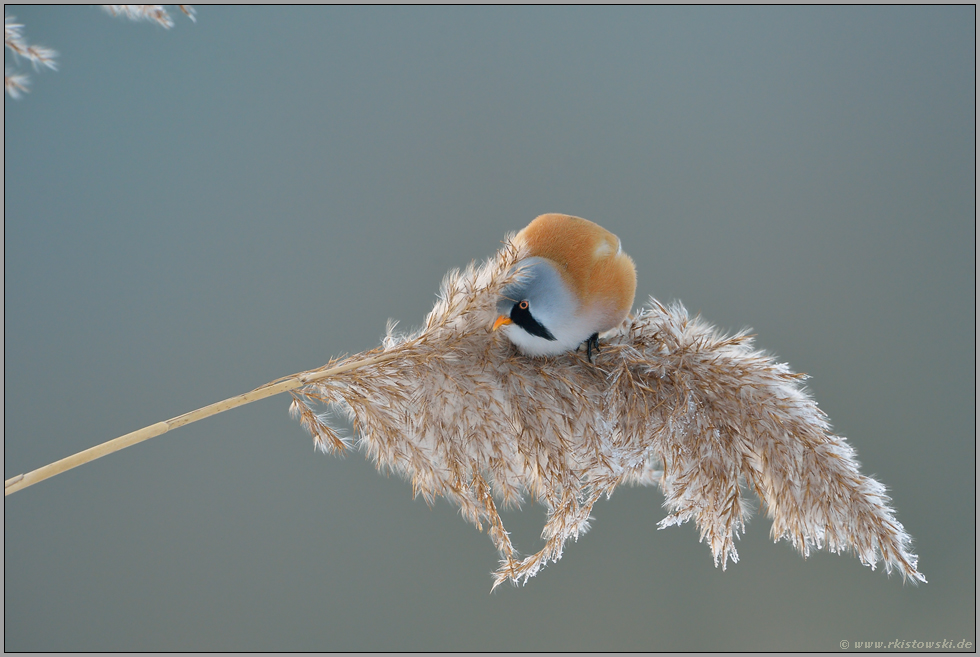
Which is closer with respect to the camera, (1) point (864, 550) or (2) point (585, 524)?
(1) point (864, 550)

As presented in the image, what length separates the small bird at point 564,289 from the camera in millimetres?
884

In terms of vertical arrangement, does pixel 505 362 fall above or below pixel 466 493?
above

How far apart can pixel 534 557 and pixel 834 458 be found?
1.59ft

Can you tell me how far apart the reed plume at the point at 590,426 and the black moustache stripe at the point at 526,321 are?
0.04 meters

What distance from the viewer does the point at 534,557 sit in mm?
878

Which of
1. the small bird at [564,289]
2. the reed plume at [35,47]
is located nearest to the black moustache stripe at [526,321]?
the small bird at [564,289]

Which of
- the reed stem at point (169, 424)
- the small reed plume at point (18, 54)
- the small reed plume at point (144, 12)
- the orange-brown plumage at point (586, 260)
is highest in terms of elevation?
the small reed plume at point (144, 12)

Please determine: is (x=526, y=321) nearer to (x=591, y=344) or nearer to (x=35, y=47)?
(x=591, y=344)

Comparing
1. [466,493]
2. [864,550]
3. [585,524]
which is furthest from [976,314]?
[466,493]

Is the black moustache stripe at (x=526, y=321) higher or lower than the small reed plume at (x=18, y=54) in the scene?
lower

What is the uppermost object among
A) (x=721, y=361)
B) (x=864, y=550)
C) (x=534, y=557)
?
(x=721, y=361)

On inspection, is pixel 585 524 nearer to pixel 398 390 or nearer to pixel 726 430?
pixel 726 430

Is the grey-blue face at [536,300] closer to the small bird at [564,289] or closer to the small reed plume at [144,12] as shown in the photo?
the small bird at [564,289]

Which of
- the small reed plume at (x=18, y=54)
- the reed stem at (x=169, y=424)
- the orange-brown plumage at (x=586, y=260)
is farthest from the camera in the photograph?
the orange-brown plumage at (x=586, y=260)
